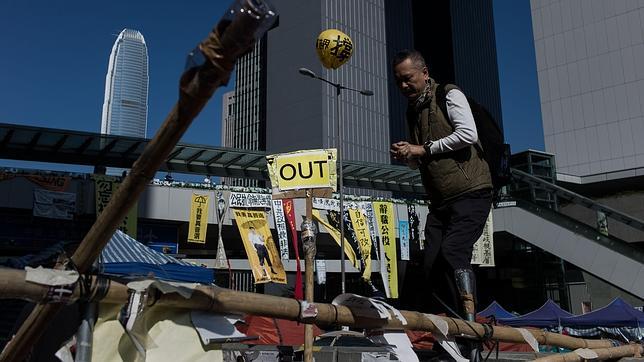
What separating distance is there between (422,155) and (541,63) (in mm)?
32969

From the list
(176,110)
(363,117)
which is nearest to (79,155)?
(176,110)

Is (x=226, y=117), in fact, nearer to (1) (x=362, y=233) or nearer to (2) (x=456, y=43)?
(2) (x=456, y=43)

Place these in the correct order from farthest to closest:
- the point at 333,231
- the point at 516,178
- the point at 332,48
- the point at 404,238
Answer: the point at 516,178 < the point at 404,238 < the point at 333,231 < the point at 332,48

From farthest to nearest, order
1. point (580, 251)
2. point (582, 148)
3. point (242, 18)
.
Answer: point (582, 148) < point (580, 251) < point (242, 18)

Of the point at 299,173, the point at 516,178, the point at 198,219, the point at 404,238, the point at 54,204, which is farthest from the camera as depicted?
the point at 516,178

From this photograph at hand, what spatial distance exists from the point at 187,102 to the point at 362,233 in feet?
71.9

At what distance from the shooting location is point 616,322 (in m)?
16.7

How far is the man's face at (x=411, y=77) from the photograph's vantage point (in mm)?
3670

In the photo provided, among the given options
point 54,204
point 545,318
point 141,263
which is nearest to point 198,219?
point 54,204

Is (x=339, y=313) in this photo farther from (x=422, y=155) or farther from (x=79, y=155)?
(x=79, y=155)

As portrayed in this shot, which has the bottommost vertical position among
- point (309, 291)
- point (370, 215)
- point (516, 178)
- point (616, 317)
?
point (616, 317)

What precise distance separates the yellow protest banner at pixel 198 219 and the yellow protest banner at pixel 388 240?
6909mm

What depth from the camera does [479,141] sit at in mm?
3650

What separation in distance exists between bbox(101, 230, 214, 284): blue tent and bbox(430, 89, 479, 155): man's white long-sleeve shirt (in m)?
5.88
